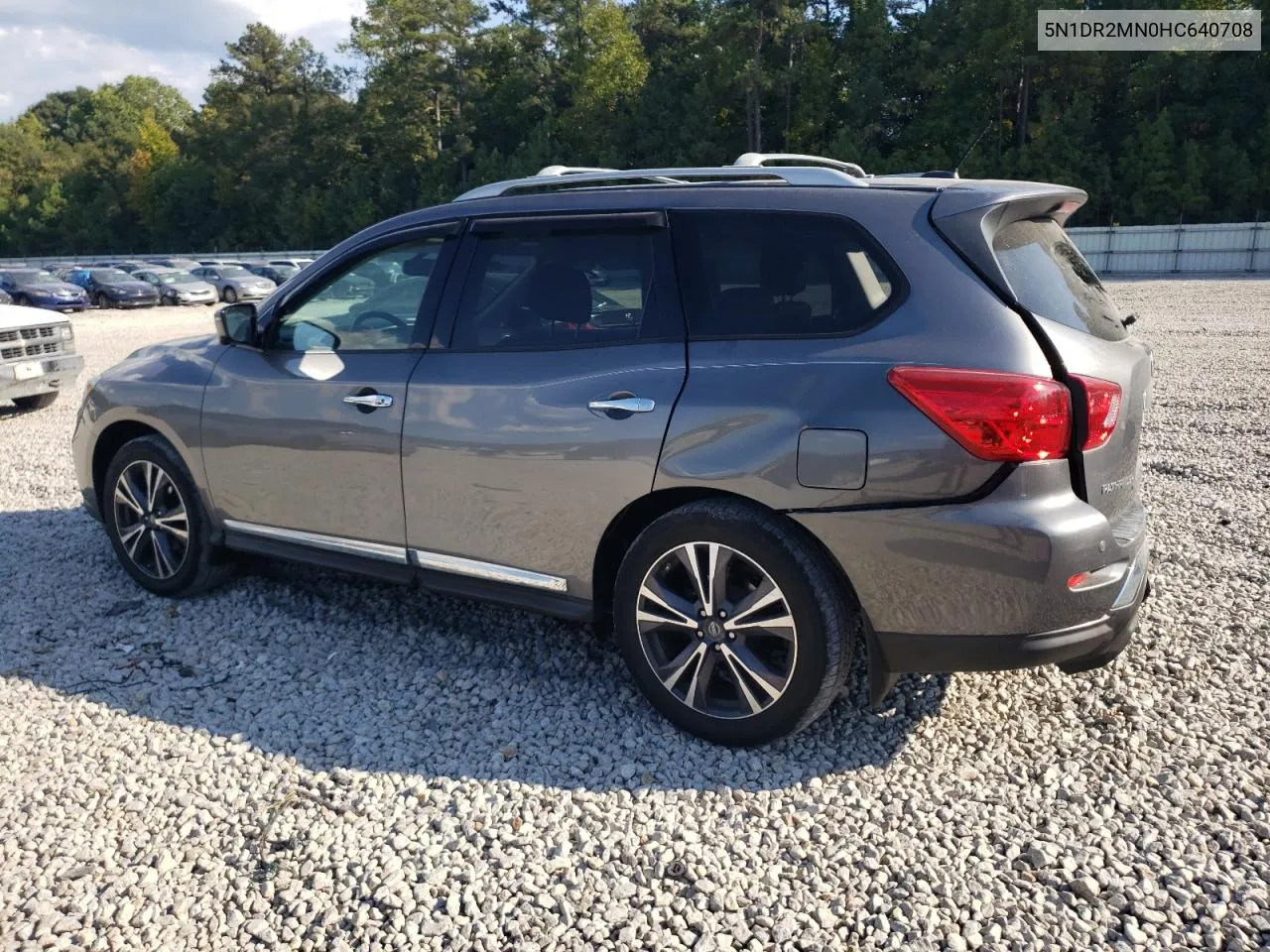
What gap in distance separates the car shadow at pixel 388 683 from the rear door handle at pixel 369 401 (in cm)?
108

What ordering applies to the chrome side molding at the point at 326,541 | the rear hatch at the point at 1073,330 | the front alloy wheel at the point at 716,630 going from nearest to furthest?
the rear hatch at the point at 1073,330 < the front alloy wheel at the point at 716,630 < the chrome side molding at the point at 326,541

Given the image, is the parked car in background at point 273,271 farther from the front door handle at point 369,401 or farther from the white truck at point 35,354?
the front door handle at point 369,401

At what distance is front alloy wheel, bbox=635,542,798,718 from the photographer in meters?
3.27

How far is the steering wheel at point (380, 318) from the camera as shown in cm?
408

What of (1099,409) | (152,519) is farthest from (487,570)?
(1099,409)

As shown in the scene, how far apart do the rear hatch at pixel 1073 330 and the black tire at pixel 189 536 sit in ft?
11.6

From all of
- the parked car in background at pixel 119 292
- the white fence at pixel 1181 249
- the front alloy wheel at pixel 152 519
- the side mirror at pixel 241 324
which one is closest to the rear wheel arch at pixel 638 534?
A: the side mirror at pixel 241 324

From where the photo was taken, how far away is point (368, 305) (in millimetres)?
4238

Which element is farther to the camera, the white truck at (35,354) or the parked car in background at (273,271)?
the parked car in background at (273,271)

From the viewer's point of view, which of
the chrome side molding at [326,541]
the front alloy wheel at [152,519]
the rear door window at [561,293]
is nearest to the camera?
the rear door window at [561,293]

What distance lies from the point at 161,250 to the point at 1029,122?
78.4 m

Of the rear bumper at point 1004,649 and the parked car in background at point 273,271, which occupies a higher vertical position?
the parked car in background at point 273,271

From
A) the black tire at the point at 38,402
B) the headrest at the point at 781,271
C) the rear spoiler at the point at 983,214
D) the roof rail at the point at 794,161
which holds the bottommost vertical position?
the black tire at the point at 38,402

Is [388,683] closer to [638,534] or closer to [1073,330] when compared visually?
[638,534]
